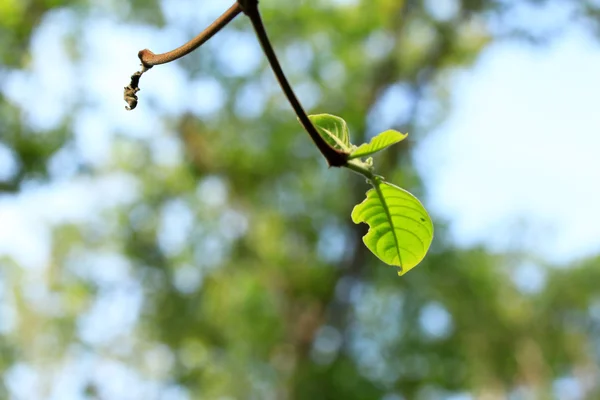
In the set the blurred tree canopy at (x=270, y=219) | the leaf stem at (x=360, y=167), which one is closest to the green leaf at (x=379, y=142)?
the leaf stem at (x=360, y=167)

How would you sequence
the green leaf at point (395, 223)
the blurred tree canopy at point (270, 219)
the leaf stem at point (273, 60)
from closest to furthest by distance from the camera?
1. the leaf stem at point (273, 60)
2. the green leaf at point (395, 223)
3. the blurred tree canopy at point (270, 219)

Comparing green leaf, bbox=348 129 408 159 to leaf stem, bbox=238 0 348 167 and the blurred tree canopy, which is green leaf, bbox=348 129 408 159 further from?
the blurred tree canopy

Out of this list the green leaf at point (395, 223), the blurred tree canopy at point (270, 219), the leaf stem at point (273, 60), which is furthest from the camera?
the blurred tree canopy at point (270, 219)

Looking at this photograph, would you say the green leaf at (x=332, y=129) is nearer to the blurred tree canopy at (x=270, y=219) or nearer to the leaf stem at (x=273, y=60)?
the leaf stem at (x=273, y=60)

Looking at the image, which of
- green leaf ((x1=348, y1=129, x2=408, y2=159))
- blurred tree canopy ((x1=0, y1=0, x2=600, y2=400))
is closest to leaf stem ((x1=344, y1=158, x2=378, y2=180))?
green leaf ((x1=348, y1=129, x2=408, y2=159))

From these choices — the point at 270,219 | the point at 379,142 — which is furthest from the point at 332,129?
the point at 270,219

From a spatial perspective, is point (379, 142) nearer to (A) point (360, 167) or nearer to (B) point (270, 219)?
(A) point (360, 167)

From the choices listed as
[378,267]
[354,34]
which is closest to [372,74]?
[354,34]
